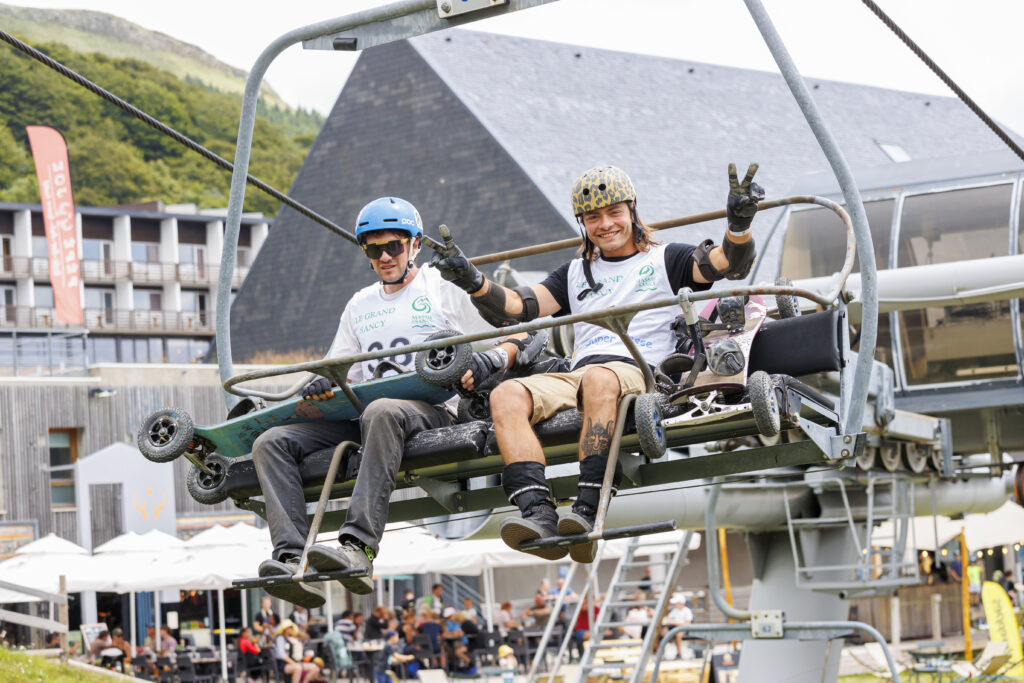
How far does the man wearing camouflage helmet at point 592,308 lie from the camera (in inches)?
231

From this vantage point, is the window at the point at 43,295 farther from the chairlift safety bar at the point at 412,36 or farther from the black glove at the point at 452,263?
the black glove at the point at 452,263

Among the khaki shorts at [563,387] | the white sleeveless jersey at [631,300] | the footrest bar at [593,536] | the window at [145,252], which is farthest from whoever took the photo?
the window at [145,252]

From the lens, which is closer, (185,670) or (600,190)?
(600,190)

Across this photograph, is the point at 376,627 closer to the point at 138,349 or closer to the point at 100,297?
the point at 138,349

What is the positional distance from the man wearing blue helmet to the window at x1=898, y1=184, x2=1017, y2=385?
9400 millimetres

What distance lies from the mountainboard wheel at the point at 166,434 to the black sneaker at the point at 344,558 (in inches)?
41.5

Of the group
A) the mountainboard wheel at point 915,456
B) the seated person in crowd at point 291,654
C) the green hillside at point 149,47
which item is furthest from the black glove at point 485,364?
the green hillside at point 149,47

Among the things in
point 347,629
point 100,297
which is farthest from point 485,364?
point 100,297

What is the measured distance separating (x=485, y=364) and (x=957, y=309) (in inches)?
389

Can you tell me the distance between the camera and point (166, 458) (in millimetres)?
6551

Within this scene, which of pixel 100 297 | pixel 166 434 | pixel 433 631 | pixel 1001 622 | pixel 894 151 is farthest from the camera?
pixel 100 297

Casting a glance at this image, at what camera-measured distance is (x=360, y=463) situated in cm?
631

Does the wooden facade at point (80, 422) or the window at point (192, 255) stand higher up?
the window at point (192, 255)

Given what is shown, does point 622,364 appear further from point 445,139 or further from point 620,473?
point 445,139
